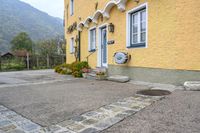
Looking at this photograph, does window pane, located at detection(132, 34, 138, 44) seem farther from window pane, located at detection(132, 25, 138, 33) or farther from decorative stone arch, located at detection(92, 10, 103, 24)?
decorative stone arch, located at detection(92, 10, 103, 24)

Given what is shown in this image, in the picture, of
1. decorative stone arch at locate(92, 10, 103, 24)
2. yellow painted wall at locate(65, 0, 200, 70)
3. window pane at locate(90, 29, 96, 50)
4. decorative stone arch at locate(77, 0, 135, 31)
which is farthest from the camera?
window pane at locate(90, 29, 96, 50)

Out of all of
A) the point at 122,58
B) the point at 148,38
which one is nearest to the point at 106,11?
the point at 122,58

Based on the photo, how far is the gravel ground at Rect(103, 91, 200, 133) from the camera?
3.35 meters

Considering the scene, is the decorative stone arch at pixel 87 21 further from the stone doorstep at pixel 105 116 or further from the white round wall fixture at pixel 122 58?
the stone doorstep at pixel 105 116

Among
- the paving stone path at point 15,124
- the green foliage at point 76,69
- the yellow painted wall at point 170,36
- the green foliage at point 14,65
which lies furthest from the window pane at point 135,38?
the green foliage at point 14,65

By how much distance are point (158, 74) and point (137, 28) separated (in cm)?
215

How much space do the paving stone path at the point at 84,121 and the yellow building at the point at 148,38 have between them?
2322 millimetres

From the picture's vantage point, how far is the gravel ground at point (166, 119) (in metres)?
3.35

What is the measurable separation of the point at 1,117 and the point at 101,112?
1.95m

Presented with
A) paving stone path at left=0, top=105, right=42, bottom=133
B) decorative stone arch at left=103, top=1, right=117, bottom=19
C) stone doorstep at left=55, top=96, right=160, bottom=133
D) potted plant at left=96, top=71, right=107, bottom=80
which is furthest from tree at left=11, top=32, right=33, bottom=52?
stone doorstep at left=55, top=96, right=160, bottom=133

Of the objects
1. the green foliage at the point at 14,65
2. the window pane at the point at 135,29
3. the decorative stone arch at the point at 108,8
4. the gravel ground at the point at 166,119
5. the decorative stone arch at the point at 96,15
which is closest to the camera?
the gravel ground at the point at 166,119

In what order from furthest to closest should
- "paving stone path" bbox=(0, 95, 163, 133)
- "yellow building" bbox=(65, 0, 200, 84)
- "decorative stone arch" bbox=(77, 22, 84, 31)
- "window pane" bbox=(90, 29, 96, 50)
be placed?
1. "decorative stone arch" bbox=(77, 22, 84, 31)
2. "window pane" bbox=(90, 29, 96, 50)
3. "yellow building" bbox=(65, 0, 200, 84)
4. "paving stone path" bbox=(0, 95, 163, 133)

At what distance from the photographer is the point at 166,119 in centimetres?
373

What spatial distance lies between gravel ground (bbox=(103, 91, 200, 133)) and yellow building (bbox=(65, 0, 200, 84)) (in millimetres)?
1952
